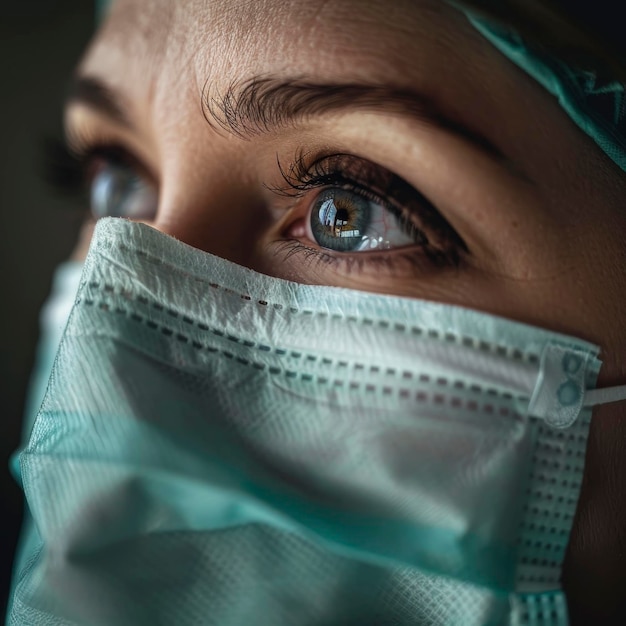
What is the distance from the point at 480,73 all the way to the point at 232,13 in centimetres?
31

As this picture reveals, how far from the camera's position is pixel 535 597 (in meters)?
0.68

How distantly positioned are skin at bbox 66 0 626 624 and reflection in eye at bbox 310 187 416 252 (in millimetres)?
30

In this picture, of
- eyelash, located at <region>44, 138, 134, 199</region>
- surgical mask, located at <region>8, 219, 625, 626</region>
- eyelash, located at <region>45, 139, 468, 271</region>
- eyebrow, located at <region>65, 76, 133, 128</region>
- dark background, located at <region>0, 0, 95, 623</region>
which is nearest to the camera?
surgical mask, located at <region>8, 219, 625, 626</region>

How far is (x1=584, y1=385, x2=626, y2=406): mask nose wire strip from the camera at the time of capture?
707mm

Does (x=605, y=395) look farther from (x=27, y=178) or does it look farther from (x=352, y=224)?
(x=27, y=178)

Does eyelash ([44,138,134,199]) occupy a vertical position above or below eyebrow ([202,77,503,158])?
below

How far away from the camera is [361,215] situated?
0.82 metres

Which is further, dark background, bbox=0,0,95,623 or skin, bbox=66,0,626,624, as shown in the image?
dark background, bbox=0,0,95,623

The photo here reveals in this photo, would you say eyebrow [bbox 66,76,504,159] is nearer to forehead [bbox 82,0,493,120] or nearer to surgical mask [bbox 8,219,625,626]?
forehead [bbox 82,0,493,120]

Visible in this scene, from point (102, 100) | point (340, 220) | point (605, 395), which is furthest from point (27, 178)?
point (605, 395)

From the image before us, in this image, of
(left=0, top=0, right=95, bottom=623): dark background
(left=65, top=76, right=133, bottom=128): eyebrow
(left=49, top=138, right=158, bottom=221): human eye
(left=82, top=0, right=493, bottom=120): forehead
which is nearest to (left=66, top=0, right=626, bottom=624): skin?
(left=82, top=0, right=493, bottom=120): forehead

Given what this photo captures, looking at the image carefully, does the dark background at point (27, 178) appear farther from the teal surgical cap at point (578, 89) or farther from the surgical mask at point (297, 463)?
the teal surgical cap at point (578, 89)

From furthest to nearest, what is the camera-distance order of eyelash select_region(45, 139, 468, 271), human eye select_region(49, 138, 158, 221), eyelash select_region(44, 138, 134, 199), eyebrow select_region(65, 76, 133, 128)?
1. eyelash select_region(44, 138, 134, 199)
2. human eye select_region(49, 138, 158, 221)
3. eyebrow select_region(65, 76, 133, 128)
4. eyelash select_region(45, 139, 468, 271)

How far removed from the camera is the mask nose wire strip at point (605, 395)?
707 millimetres
